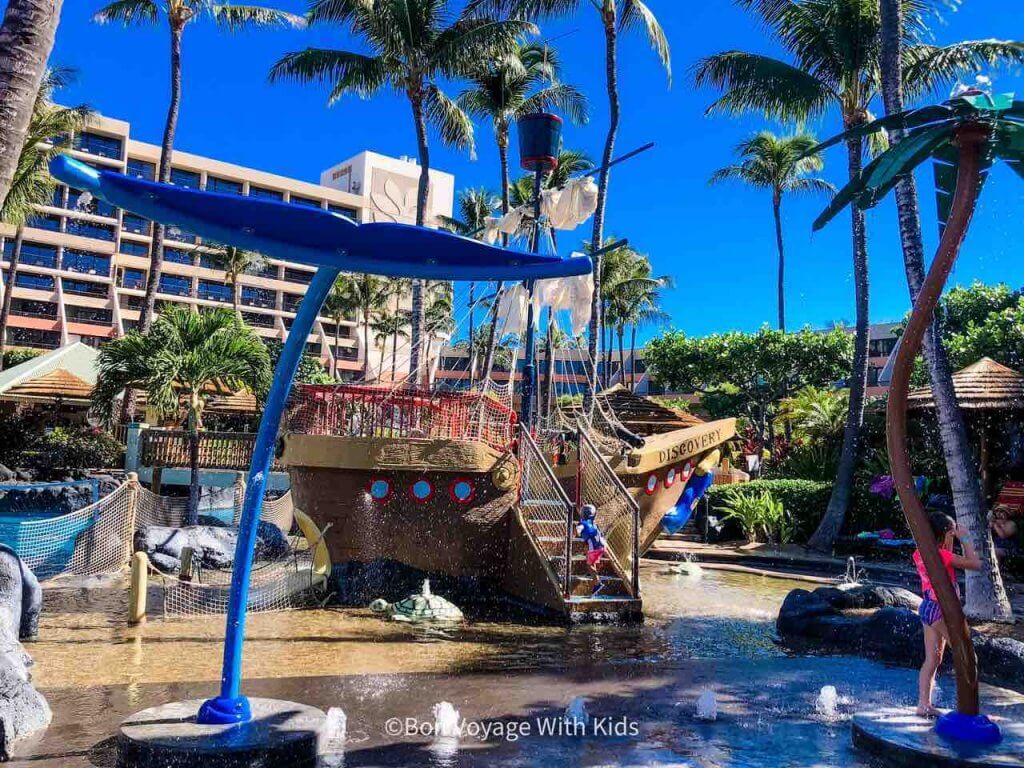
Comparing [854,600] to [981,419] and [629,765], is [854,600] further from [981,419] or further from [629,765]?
[981,419]

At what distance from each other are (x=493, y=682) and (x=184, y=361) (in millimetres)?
11846

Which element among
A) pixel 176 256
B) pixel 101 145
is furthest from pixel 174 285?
pixel 101 145

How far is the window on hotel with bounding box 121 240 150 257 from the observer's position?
70.1m

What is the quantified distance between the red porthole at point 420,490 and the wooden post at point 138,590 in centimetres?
345

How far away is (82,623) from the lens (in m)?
9.88

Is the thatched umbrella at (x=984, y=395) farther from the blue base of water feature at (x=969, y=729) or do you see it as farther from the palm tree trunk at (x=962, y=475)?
the blue base of water feature at (x=969, y=729)

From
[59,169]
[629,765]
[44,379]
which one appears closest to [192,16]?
[44,379]

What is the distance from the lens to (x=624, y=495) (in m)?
11.4

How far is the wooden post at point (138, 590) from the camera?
9812 millimetres

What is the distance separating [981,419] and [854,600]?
31.2 ft

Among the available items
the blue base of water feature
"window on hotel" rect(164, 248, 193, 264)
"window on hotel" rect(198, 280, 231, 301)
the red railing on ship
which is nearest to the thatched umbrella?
the red railing on ship

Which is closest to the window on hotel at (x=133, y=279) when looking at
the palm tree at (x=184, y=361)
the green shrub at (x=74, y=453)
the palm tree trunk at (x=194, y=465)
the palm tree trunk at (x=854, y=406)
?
the green shrub at (x=74, y=453)

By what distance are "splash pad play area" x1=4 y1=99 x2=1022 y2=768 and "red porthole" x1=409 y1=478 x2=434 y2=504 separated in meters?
0.03

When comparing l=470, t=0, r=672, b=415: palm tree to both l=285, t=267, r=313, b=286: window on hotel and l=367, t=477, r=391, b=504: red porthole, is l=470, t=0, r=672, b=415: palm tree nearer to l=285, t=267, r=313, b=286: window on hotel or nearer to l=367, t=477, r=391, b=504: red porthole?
l=367, t=477, r=391, b=504: red porthole
